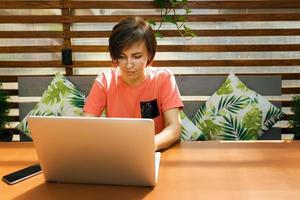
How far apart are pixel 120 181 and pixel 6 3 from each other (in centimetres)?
222

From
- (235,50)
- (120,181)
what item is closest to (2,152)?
(120,181)

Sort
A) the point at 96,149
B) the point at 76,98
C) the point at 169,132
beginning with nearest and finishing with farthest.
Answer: the point at 96,149 → the point at 169,132 → the point at 76,98

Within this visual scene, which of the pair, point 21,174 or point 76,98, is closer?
point 21,174

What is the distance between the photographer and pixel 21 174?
4.28ft

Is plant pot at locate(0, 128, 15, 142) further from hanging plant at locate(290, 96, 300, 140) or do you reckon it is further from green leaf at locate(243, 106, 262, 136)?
hanging plant at locate(290, 96, 300, 140)

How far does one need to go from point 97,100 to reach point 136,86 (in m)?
0.20

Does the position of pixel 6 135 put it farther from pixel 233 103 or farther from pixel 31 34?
pixel 233 103

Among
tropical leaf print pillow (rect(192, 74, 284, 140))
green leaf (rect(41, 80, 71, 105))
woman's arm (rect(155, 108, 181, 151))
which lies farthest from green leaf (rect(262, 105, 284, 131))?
green leaf (rect(41, 80, 71, 105))

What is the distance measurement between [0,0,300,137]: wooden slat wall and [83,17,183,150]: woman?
1.09 m

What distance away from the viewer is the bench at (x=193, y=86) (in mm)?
2590

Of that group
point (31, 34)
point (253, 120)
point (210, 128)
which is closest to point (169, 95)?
point (210, 128)

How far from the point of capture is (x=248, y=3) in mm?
2824

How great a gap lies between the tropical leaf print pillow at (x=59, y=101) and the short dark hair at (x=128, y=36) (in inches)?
40.3

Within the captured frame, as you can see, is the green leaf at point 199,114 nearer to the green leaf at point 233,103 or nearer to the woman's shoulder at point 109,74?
the green leaf at point 233,103
